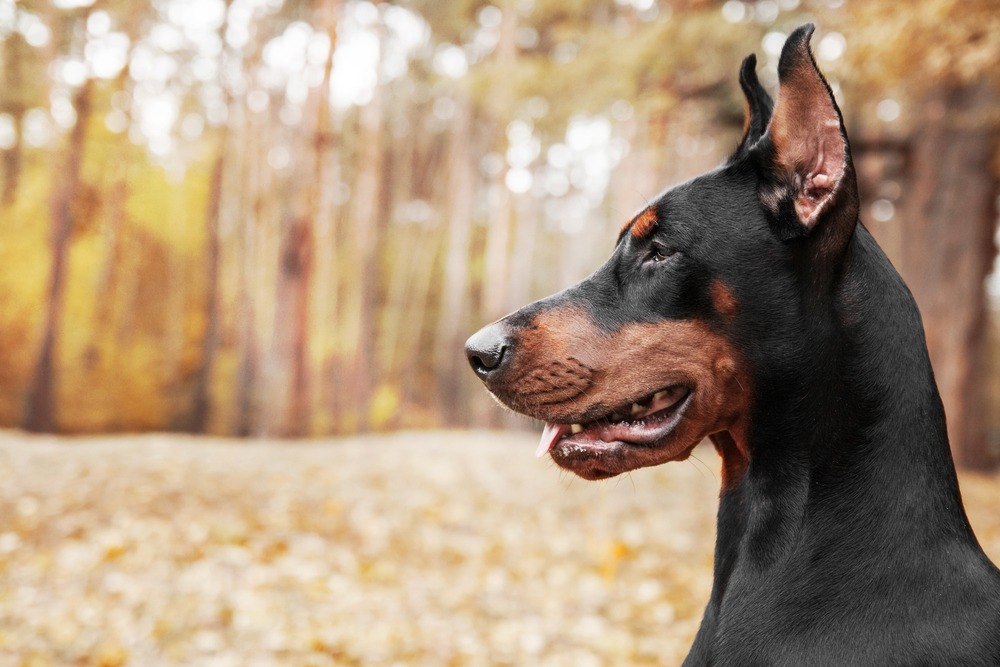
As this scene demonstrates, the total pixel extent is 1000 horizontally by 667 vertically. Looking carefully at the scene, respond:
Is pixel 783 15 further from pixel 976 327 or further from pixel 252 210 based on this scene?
pixel 252 210

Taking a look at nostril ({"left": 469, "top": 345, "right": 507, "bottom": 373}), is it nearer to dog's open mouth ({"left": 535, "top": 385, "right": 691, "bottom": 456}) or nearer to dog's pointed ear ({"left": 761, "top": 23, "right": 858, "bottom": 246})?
dog's open mouth ({"left": 535, "top": 385, "right": 691, "bottom": 456})

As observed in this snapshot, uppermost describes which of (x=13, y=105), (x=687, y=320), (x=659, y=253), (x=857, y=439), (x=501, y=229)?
(x=13, y=105)

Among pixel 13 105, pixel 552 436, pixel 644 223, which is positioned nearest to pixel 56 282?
pixel 13 105

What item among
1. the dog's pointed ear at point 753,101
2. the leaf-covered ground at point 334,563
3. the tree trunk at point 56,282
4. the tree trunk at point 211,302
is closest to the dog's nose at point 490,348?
the dog's pointed ear at point 753,101

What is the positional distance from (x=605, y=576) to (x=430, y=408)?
35.0m

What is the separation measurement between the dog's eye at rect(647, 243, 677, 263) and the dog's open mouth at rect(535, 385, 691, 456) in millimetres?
394

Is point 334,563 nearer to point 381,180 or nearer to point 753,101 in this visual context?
point 753,101

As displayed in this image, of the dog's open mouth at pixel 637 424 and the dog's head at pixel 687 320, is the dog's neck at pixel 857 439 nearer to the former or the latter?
the dog's head at pixel 687 320

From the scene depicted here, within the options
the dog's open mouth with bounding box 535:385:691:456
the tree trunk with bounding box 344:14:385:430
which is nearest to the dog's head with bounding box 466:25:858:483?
the dog's open mouth with bounding box 535:385:691:456

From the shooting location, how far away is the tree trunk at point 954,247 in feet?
39.3

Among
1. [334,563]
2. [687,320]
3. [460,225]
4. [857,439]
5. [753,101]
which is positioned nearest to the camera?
[857,439]

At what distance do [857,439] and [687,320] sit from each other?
0.54 meters

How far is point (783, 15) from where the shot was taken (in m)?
10.1

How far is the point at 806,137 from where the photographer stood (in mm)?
2182
